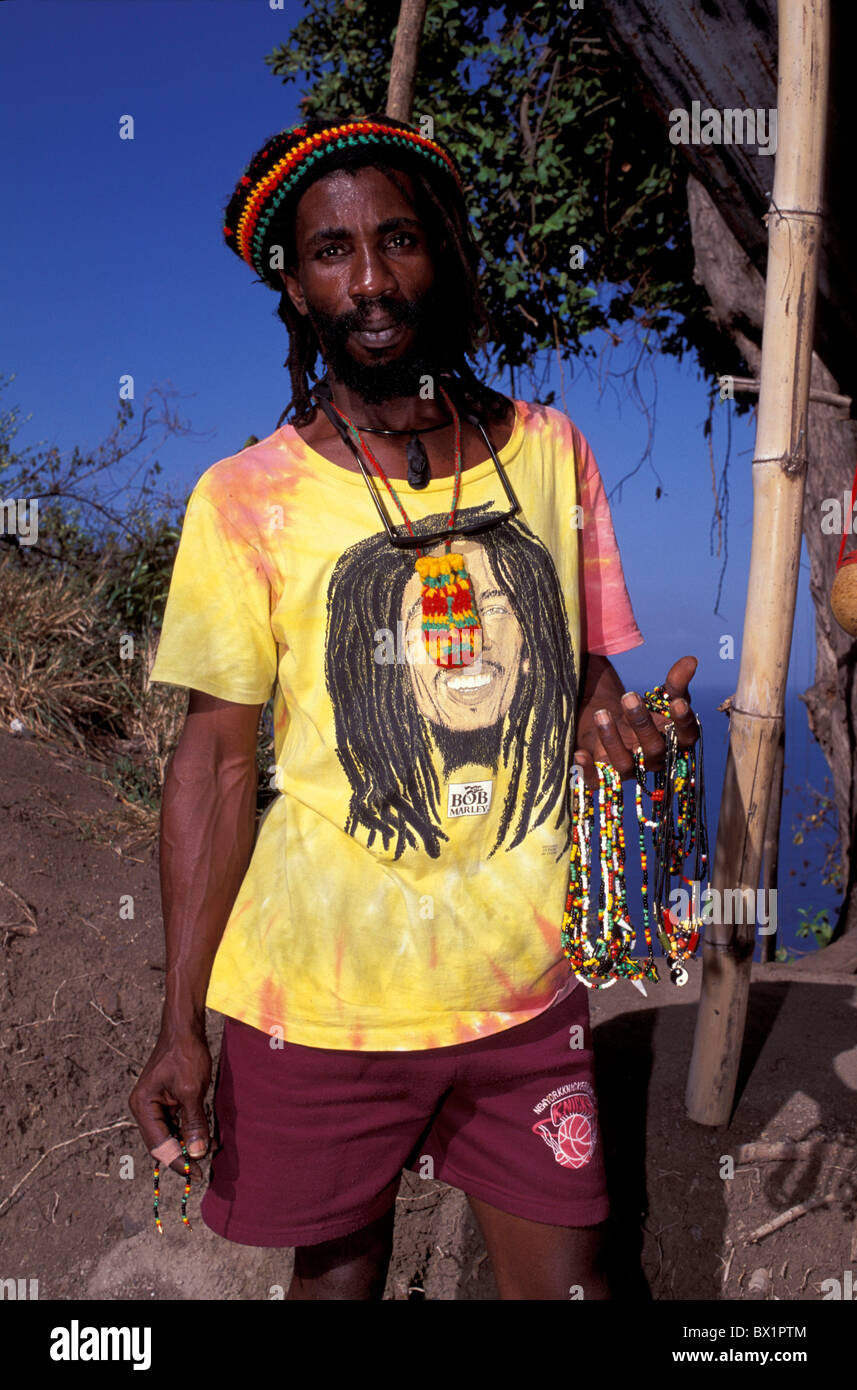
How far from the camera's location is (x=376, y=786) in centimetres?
173

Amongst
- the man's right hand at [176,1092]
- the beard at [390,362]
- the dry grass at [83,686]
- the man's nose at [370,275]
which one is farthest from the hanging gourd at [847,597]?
the dry grass at [83,686]

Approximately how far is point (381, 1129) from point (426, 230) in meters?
1.52

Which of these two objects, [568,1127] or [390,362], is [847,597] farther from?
[568,1127]

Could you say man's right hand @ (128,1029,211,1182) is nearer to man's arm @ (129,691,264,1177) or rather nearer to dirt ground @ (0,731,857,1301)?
man's arm @ (129,691,264,1177)

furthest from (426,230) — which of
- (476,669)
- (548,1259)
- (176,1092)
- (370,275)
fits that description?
(548,1259)

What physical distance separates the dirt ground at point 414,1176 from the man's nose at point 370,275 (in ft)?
7.43

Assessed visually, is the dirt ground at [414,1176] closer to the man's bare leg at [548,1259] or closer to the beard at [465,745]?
the man's bare leg at [548,1259]

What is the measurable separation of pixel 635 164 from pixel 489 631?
207 inches

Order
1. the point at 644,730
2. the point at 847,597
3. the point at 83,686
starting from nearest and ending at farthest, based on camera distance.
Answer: the point at 644,730, the point at 847,597, the point at 83,686

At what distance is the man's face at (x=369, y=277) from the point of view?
180 cm

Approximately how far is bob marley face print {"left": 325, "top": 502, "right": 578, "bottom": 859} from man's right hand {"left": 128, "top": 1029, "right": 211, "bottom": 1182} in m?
0.46

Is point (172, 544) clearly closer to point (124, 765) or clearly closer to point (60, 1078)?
point (124, 765)

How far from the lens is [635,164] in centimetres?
607
